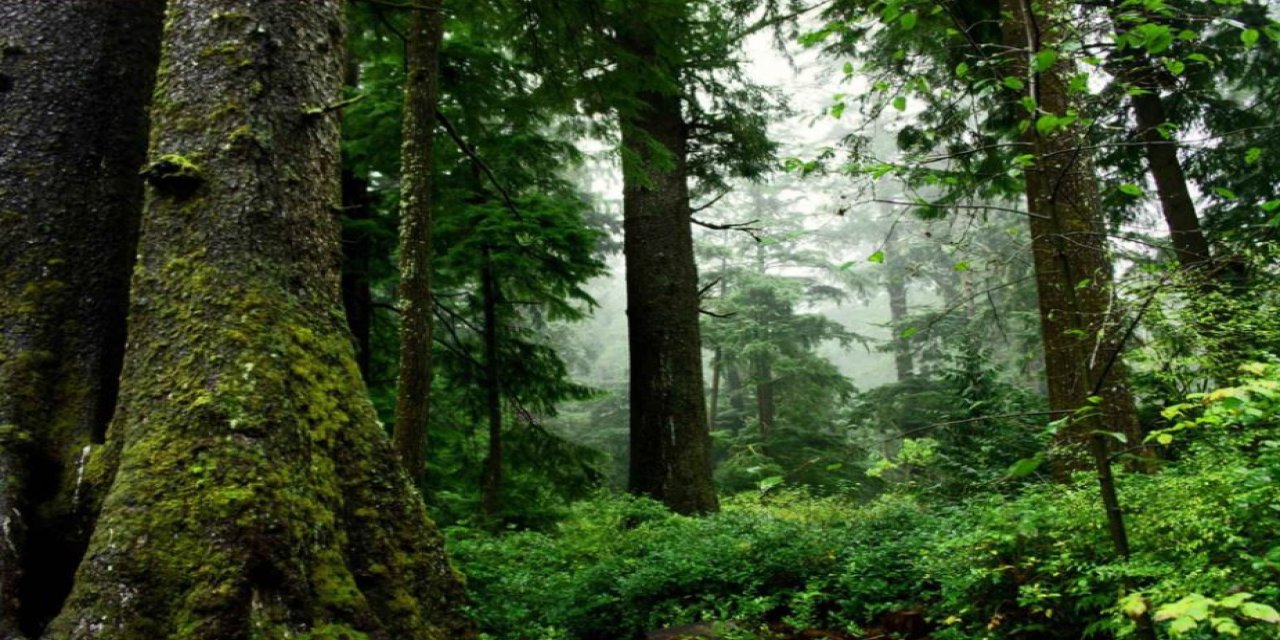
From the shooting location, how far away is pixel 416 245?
5.20m

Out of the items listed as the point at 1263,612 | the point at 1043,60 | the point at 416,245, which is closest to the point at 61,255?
the point at 416,245

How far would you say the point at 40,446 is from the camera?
9.84 ft

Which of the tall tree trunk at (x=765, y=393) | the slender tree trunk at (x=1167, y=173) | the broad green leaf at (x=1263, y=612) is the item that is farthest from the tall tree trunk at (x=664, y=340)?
the tall tree trunk at (x=765, y=393)

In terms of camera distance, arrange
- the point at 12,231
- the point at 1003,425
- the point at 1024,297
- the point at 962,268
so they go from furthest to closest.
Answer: the point at 1024,297, the point at 1003,425, the point at 12,231, the point at 962,268

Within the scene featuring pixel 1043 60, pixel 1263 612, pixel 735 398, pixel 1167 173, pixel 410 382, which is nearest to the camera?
pixel 1263 612

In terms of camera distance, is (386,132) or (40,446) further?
(386,132)

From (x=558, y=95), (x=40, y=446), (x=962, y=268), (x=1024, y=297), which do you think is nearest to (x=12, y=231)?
(x=40, y=446)

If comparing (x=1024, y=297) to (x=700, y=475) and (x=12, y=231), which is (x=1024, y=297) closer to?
(x=700, y=475)

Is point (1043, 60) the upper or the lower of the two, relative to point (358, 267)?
lower

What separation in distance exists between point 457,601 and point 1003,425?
8608 millimetres

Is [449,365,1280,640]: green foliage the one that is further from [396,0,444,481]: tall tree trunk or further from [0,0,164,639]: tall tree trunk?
[0,0,164,639]: tall tree trunk

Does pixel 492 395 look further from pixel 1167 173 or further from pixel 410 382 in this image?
pixel 1167 173

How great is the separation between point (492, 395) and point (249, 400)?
5871 millimetres

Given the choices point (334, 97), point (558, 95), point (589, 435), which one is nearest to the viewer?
point (334, 97)
